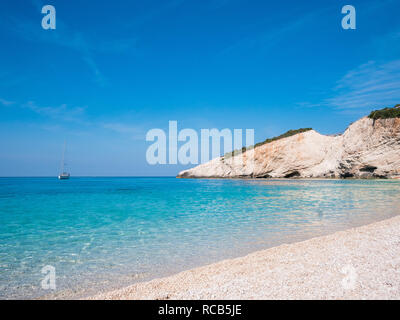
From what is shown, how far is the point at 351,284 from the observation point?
333 cm

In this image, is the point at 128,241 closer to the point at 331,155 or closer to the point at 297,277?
the point at 297,277

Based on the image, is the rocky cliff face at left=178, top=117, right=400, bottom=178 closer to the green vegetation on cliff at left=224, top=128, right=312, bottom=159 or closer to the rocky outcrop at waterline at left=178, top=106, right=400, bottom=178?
the rocky outcrop at waterline at left=178, top=106, right=400, bottom=178

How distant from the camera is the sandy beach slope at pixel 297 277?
10.5ft

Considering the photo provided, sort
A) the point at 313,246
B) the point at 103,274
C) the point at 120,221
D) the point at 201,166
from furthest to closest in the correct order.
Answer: the point at 201,166 → the point at 120,221 → the point at 313,246 → the point at 103,274

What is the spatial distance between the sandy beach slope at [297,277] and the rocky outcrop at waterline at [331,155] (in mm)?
39924

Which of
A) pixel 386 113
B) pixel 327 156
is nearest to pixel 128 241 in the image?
pixel 386 113

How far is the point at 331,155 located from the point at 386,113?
12.1 m

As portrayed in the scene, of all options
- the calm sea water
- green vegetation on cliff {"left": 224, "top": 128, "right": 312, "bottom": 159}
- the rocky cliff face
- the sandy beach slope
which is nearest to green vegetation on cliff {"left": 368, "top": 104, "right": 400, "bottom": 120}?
the rocky cliff face

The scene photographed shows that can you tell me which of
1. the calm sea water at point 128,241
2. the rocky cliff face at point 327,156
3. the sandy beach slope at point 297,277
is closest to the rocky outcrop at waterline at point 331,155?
the rocky cliff face at point 327,156

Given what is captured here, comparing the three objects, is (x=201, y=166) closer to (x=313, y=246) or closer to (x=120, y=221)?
(x=120, y=221)

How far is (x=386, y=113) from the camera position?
37688mm

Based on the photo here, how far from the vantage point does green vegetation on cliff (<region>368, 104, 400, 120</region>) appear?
36.9 m
